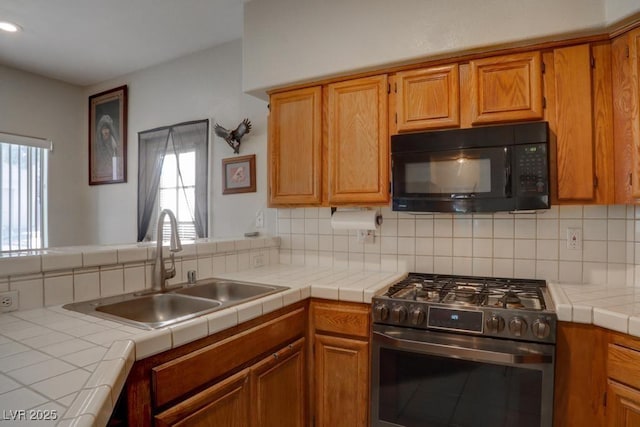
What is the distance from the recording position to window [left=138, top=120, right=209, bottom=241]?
2.98 meters

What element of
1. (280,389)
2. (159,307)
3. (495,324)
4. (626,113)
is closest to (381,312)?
(495,324)

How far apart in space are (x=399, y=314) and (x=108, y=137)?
3.49 meters

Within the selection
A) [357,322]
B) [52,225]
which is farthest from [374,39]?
[52,225]

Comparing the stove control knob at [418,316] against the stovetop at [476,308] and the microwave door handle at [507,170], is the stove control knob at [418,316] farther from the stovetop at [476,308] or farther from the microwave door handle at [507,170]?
the microwave door handle at [507,170]

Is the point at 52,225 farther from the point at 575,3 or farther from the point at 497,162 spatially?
the point at 575,3

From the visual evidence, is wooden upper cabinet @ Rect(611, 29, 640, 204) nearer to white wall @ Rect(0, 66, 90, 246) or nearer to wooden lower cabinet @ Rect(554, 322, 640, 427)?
wooden lower cabinet @ Rect(554, 322, 640, 427)

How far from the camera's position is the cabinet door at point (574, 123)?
158cm

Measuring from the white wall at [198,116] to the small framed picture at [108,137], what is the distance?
0.08m

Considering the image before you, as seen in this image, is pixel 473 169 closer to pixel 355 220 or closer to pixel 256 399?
pixel 355 220

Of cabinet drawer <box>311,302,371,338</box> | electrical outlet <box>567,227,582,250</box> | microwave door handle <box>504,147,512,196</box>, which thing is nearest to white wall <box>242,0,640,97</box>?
microwave door handle <box>504,147,512,196</box>

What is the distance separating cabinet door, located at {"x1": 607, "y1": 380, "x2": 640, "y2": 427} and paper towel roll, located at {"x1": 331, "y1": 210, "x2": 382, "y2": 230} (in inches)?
49.3

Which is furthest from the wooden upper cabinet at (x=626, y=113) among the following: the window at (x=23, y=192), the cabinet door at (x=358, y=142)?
the window at (x=23, y=192)

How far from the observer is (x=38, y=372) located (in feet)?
2.79

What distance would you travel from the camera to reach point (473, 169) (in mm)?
1702
